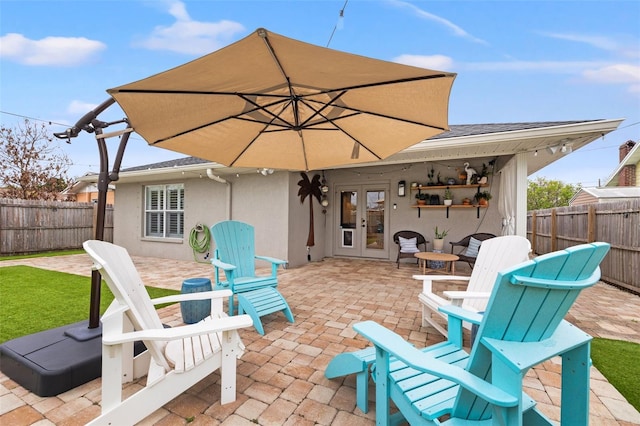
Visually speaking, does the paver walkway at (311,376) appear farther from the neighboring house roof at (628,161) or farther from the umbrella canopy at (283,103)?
the neighboring house roof at (628,161)

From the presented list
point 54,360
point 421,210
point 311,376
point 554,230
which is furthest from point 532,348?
point 554,230

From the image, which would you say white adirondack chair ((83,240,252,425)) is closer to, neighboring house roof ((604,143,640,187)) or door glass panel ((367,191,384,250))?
door glass panel ((367,191,384,250))

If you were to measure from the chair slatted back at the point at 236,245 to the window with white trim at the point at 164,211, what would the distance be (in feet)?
16.2

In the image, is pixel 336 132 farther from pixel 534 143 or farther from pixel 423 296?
pixel 534 143

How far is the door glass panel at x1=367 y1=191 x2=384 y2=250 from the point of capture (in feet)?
24.5

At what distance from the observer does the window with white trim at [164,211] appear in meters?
7.88

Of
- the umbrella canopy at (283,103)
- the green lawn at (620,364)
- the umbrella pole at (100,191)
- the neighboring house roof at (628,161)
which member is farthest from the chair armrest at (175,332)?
the neighboring house roof at (628,161)

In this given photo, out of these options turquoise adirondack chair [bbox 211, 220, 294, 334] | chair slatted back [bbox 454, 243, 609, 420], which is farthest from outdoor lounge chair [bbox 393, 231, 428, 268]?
chair slatted back [bbox 454, 243, 609, 420]

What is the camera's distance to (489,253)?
269 centimetres

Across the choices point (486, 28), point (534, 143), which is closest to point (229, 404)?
point (534, 143)

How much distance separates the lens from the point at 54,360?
6.35 ft

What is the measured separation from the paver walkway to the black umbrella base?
64mm

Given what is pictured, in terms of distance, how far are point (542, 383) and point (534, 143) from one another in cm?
355

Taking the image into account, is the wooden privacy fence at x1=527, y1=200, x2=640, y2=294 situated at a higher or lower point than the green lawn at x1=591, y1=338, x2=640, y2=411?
higher
